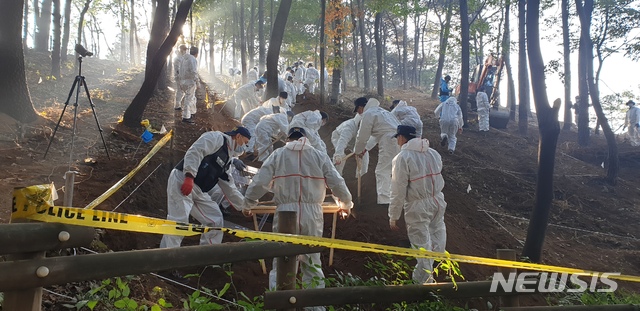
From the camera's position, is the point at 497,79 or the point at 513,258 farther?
the point at 497,79

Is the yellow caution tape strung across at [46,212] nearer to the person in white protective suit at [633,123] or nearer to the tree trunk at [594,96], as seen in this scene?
the tree trunk at [594,96]

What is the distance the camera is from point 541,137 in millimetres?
6523

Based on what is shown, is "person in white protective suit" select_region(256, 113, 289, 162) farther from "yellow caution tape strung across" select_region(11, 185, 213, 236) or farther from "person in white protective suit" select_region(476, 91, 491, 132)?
"person in white protective suit" select_region(476, 91, 491, 132)

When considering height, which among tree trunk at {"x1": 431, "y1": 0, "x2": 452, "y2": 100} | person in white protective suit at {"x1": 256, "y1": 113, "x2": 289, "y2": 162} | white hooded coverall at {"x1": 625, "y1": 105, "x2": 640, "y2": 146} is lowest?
person in white protective suit at {"x1": 256, "y1": 113, "x2": 289, "y2": 162}

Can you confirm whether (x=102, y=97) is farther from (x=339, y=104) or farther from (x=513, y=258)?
(x=513, y=258)

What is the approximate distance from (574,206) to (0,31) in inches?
573

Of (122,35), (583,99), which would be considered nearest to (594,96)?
(583,99)

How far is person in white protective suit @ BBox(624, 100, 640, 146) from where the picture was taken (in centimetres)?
1759

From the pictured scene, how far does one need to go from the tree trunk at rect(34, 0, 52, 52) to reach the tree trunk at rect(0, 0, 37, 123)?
60.9ft

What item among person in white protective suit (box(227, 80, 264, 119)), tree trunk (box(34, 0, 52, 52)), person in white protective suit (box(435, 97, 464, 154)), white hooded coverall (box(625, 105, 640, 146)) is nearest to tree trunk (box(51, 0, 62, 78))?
tree trunk (box(34, 0, 52, 52))

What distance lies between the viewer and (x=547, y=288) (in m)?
3.85

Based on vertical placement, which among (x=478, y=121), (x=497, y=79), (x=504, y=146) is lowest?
(x=504, y=146)

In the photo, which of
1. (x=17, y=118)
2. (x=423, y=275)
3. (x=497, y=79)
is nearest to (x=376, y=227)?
(x=423, y=275)

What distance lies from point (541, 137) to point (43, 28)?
32116 mm
